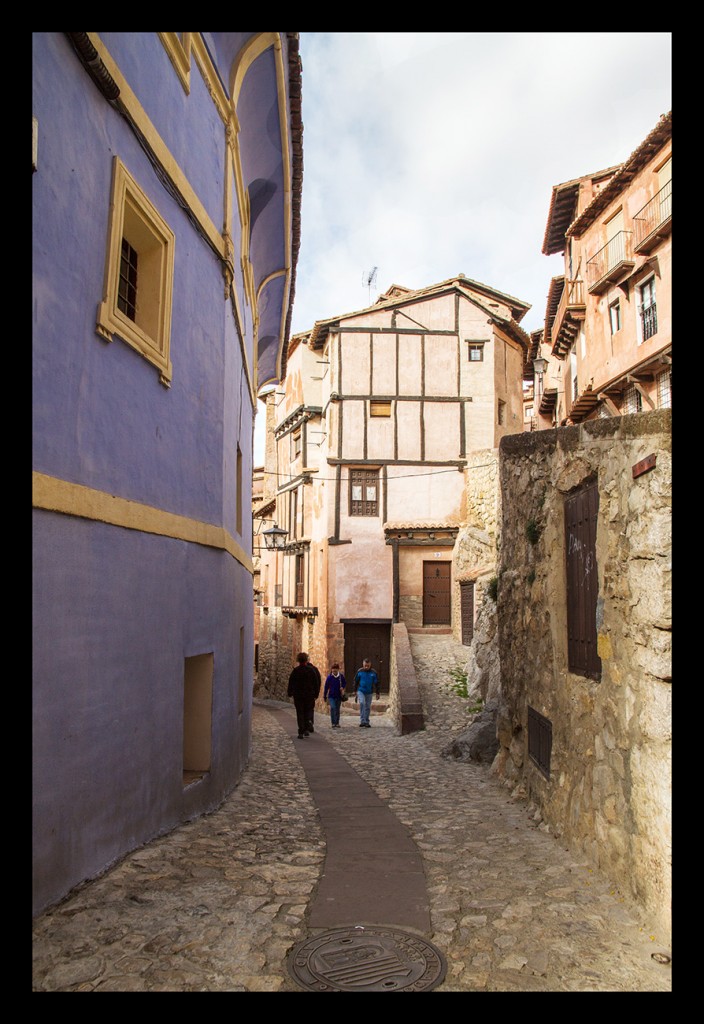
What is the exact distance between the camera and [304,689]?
1404cm

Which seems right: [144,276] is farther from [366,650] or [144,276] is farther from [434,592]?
[366,650]

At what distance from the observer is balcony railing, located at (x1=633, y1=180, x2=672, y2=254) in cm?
1839

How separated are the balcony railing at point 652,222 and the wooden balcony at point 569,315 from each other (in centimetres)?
363

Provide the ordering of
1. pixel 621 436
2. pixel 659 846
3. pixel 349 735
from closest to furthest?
pixel 659 846, pixel 621 436, pixel 349 735

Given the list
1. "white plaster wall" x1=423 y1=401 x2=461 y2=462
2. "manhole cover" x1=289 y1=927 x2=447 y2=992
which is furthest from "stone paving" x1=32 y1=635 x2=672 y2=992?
"white plaster wall" x1=423 y1=401 x2=461 y2=462

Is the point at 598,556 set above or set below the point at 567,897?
above

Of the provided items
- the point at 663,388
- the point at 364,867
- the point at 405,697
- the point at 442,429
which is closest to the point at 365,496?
the point at 442,429

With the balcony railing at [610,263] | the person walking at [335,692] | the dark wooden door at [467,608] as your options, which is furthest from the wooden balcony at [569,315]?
the person walking at [335,692]

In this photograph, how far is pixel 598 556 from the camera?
18.5 ft

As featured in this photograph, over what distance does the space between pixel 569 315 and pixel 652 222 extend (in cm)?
491
